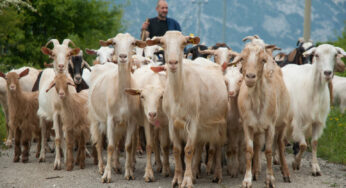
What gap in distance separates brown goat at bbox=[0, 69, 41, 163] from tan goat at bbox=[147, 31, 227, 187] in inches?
142

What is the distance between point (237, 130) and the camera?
28.6ft

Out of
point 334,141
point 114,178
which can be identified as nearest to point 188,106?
point 114,178

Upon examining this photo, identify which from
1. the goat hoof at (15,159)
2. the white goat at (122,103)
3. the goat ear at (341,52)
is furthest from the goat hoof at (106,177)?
the goat ear at (341,52)

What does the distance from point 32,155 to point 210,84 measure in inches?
187

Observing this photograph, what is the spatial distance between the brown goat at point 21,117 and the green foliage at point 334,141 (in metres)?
5.89

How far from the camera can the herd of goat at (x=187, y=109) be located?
25.4 feet

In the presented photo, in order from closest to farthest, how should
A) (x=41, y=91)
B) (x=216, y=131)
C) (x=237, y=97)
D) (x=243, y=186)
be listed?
(x=243, y=186) < (x=216, y=131) < (x=237, y=97) < (x=41, y=91)

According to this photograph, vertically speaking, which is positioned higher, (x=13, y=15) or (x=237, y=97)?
(x=13, y=15)

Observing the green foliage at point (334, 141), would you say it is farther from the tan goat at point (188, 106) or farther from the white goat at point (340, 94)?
the tan goat at point (188, 106)

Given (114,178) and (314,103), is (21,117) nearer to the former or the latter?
(114,178)

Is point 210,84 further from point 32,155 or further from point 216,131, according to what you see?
point 32,155

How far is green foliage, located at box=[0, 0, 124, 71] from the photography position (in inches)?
949

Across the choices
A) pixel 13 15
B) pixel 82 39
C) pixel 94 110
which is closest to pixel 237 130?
pixel 94 110

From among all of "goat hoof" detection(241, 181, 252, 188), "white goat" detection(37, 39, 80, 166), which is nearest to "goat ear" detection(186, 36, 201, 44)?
"goat hoof" detection(241, 181, 252, 188)
